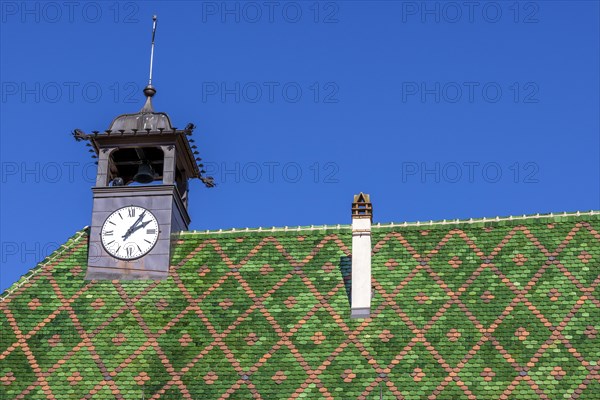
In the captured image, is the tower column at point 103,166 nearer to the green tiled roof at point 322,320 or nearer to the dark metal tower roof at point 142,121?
the dark metal tower roof at point 142,121

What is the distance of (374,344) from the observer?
96.7 ft

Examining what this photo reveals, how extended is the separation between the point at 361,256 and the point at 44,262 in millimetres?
7239

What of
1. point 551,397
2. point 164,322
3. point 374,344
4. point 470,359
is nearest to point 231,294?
point 164,322

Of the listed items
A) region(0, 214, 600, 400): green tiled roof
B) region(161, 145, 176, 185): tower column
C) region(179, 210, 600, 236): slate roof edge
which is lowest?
region(0, 214, 600, 400): green tiled roof

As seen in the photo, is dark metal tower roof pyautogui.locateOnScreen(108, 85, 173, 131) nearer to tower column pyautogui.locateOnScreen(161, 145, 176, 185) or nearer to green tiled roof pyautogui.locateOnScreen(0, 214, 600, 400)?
tower column pyautogui.locateOnScreen(161, 145, 176, 185)

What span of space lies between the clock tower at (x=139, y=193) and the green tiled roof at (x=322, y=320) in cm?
45

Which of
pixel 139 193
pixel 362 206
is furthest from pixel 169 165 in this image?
pixel 362 206

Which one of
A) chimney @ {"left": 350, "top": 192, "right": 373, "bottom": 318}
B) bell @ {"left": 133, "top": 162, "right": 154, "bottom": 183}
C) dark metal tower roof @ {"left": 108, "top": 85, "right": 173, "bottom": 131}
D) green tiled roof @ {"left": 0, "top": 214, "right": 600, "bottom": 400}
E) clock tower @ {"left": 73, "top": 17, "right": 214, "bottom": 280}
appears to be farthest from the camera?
bell @ {"left": 133, "top": 162, "right": 154, "bottom": 183}

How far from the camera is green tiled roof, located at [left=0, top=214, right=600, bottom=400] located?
2855cm

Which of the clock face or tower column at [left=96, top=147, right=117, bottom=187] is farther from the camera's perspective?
tower column at [left=96, top=147, right=117, bottom=187]

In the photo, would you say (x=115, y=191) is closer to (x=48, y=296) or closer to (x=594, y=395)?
(x=48, y=296)

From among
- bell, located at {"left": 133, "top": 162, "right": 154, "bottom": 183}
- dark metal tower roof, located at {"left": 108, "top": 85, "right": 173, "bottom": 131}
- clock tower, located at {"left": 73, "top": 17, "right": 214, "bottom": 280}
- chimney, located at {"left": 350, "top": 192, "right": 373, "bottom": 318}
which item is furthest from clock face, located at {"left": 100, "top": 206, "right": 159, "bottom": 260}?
chimney, located at {"left": 350, "top": 192, "right": 373, "bottom": 318}

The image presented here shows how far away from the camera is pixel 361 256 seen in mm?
30938

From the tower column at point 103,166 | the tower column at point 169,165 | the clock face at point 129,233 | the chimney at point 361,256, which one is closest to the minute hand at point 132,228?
the clock face at point 129,233
